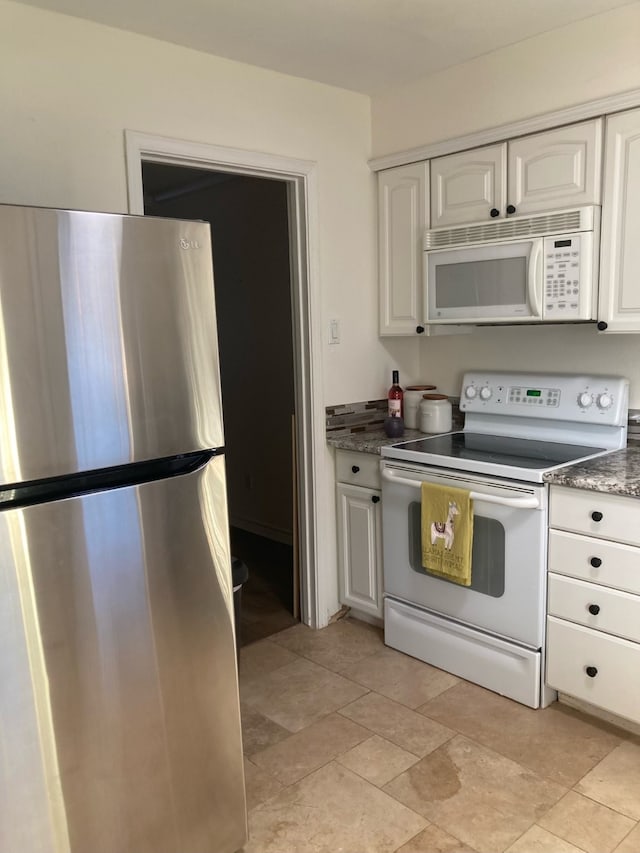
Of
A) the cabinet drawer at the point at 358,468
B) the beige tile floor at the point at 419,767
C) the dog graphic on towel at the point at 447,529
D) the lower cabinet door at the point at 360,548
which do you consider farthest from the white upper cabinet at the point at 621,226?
the beige tile floor at the point at 419,767

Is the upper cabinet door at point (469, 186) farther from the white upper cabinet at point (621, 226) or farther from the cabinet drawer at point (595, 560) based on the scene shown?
A: the cabinet drawer at point (595, 560)

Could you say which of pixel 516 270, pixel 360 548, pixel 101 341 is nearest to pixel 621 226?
pixel 516 270

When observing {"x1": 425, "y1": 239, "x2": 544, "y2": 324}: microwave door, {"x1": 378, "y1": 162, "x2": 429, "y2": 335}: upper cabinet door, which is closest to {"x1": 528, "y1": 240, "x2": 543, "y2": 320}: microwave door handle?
{"x1": 425, "y1": 239, "x2": 544, "y2": 324}: microwave door

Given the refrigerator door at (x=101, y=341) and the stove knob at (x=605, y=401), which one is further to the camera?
the stove knob at (x=605, y=401)

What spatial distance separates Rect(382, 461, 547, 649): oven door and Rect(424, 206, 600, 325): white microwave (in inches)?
26.6

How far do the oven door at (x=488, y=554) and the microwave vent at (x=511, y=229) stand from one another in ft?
3.09

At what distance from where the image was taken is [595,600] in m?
2.36

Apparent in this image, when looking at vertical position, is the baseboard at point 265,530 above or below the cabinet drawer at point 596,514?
below

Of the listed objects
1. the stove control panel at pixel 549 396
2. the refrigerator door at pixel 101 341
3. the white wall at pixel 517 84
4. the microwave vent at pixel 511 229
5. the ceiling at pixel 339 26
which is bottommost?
the stove control panel at pixel 549 396

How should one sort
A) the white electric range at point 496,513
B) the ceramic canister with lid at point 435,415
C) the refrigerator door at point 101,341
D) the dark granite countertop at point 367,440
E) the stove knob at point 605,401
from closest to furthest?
1. the refrigerator door at point 101,341
2. the white electric range at point 496,513
3. the stove knob at point 605,401
4. the dark granite countertop at point 367,440
5. the ceramic canister with lid at point 435,415

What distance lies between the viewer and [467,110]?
2883 mm

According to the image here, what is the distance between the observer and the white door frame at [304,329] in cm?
283

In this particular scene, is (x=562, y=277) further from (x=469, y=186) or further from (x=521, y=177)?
(x=469, y=186)

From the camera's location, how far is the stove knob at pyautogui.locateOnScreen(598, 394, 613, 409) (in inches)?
107
